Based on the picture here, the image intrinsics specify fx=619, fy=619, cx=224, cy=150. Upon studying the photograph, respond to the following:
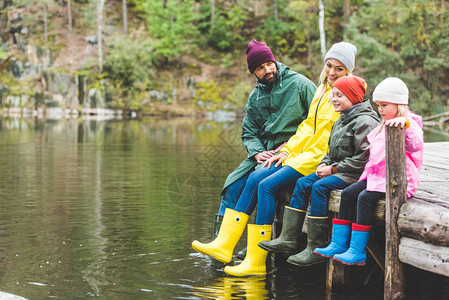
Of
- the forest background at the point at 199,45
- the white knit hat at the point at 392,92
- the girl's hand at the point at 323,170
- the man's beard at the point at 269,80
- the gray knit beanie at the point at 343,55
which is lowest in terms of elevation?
the girl's hand at the point at 323,170

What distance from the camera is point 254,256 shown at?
541 centimetres

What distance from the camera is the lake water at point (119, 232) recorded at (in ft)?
16.5

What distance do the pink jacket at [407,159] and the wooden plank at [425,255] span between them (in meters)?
0.36

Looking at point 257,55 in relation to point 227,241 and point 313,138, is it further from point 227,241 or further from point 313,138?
point 227,241

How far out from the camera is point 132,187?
36.4ft

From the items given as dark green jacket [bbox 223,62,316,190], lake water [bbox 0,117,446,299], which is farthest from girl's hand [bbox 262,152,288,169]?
lake water [bbox 0,117,446,299]

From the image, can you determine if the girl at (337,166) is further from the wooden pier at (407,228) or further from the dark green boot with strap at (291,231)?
the wooden pier at (407,228)

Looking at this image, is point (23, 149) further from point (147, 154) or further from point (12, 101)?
point (12, 101)

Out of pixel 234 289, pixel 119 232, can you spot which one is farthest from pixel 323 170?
pixel 119 232

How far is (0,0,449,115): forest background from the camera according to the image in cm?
3706

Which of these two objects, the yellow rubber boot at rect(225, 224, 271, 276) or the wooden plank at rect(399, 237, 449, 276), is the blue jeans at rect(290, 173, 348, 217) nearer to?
the yellow rubber boot at rect(225, 224, 271, 276)

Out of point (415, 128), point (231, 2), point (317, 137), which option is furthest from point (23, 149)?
point (231, 2)

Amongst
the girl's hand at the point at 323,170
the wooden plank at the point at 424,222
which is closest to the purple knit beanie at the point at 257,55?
the girl's hand at the point at 323,170

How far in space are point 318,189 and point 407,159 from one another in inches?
29.5
